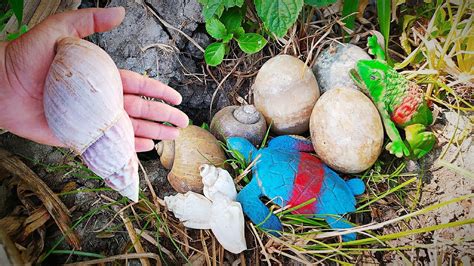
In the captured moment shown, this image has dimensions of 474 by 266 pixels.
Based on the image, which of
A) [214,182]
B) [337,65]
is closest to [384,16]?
[337,65]

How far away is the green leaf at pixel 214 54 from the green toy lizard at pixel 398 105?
47cm

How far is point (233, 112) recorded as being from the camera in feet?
5.06

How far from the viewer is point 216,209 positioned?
4.33 feet

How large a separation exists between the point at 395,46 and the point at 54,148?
1.31m

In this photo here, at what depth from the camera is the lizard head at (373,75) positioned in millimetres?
1442

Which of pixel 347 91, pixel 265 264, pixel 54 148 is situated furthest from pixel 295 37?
pixel 54 148

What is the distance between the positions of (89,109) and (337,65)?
89cm

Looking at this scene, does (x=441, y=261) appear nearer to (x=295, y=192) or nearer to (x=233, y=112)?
(x=295, y=192)

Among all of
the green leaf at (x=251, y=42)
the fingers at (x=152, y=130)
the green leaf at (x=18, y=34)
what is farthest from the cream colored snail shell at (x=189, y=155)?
the green leaf at (x=18, y=34)

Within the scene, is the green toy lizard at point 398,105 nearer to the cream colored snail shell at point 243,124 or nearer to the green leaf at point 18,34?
the cream colored snail shell at point 243,124

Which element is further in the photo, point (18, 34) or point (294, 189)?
point (18, 34)

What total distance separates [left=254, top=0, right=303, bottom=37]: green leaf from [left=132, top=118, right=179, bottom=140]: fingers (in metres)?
0.44

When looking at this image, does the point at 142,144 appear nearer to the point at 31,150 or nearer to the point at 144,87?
the point at 144,87

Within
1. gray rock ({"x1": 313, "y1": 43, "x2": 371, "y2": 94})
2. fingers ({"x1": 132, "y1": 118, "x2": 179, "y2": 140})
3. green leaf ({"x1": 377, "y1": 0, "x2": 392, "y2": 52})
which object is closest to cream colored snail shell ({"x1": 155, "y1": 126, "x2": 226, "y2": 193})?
fingers ({"x1": 132, "y1": 118, "x2": 179, "y2": 140})
